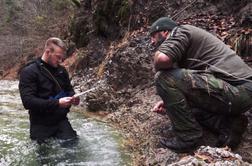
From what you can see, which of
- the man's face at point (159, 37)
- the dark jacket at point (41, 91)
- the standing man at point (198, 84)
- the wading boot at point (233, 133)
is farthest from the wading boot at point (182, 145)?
the dark jacket at point (41, 91)

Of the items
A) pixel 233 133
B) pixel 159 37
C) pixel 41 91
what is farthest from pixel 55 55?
pixel 233 133

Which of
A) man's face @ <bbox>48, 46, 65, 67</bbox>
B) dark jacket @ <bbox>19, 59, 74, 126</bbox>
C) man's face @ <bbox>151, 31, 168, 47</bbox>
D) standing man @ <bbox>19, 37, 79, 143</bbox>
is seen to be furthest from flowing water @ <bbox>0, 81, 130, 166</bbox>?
man's face @ <bbox>151, 31, 168, 47</bbox>

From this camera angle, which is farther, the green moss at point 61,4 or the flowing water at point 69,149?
the green moss at point 61,4

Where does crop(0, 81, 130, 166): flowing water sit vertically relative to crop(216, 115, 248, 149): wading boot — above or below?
below

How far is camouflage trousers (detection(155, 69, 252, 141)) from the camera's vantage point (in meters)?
4.20

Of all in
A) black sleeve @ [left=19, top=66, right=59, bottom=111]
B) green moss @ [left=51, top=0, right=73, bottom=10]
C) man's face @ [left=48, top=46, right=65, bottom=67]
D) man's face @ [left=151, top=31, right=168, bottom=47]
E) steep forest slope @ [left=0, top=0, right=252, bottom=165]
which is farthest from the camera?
green moss @ [left=51, top=0, right=73, bottom=10]

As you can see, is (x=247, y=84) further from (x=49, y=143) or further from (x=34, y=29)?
(x=34, y=29)

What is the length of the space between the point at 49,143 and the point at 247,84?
2466 mm

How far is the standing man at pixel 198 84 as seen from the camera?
4199mm

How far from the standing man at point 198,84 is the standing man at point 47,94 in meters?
1.24

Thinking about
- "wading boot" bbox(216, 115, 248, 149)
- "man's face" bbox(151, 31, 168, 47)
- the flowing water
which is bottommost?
the flowing water

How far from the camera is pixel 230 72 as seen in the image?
4.29 metres

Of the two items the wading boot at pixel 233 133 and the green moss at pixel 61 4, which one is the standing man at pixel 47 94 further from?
the green moss at pixel 61 4

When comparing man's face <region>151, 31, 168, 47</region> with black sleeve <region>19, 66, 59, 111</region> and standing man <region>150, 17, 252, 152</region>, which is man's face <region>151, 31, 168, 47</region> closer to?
standing man <region>150, 17, 252, 152</region>
